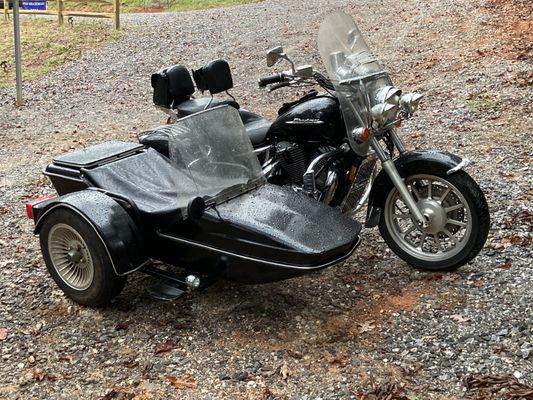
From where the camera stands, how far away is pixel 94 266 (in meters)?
3.83

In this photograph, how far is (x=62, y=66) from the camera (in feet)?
46.0

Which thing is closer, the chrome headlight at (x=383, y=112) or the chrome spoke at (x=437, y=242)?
the chrome headlight at (x=383, y=112)

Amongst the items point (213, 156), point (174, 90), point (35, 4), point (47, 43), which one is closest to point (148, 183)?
point (213, 156)

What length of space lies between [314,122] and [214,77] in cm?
157

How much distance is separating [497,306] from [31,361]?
2.88m


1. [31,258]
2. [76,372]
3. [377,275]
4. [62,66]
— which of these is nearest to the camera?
[76,372]

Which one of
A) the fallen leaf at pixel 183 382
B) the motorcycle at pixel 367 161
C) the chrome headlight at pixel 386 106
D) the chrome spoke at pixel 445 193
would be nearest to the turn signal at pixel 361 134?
the motorcycle at pixel 367 161

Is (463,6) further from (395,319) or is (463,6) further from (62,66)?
(395,319)

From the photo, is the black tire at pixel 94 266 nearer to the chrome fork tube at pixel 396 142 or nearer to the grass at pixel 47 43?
the chrome fork tube at pixel 396 142

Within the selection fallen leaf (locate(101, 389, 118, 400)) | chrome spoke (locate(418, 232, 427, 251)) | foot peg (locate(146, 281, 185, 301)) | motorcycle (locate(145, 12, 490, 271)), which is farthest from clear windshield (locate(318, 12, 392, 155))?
fallen leaf (locate(101, 389, 118, 400))

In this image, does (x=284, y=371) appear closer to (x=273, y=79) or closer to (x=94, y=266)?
(x=94, y=266)

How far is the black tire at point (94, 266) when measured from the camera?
377 cm

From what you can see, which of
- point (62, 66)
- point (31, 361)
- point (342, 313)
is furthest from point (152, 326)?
point (62, 66)

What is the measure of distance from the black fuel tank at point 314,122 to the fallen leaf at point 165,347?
5.42 feet
